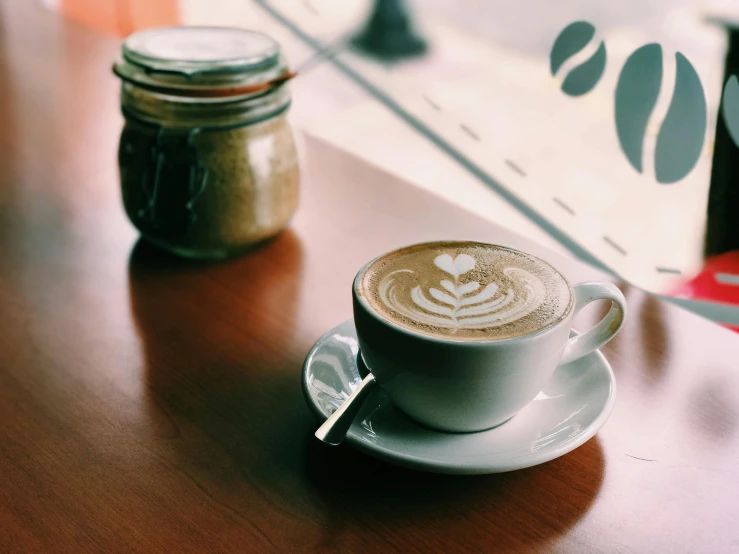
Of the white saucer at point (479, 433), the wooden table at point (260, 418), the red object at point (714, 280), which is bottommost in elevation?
the red object at point (714, 280)

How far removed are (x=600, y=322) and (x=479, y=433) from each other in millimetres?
109

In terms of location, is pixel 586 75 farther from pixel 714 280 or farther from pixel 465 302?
pixel 465 302

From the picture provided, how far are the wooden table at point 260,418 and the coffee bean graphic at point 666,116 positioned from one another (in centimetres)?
18

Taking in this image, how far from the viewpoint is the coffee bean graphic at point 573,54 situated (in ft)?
2.63

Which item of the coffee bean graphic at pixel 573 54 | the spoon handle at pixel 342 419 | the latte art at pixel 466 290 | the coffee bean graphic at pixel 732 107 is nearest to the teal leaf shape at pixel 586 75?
the coffee bean graphic at pixel 573 54

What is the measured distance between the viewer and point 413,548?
1.36ft

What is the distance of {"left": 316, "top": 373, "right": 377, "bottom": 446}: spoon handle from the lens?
1.43ft

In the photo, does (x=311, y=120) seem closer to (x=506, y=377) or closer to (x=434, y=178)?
(x=434, y=178)

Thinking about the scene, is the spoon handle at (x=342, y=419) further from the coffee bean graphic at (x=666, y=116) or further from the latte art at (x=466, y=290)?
the coffee bean graphic at (x=666, y=116)

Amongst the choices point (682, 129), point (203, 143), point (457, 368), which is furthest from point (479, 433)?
point (682, 129)

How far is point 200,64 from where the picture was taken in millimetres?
629

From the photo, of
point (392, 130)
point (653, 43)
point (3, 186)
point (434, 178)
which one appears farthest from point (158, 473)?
point (392, 130)

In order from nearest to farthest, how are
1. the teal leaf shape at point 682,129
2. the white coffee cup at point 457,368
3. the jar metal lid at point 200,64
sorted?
1. the white coffee cup at point 457,368
2. the jar metal lid at point 200,64
3. the teal leaf shape at point 682,129

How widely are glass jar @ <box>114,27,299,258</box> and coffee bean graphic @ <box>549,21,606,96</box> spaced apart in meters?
0.31
